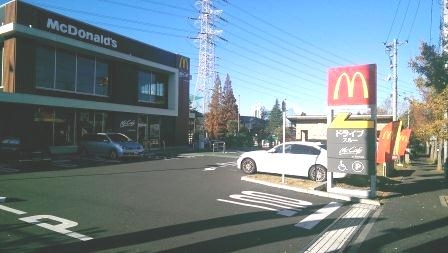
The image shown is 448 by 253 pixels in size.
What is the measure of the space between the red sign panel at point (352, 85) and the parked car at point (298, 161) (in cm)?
253

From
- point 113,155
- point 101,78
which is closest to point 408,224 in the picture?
point 113,155

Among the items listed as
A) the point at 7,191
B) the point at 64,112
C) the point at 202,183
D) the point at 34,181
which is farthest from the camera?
the point at 64,112

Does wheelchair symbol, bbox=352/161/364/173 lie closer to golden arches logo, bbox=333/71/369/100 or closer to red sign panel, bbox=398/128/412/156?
golden arches logo, bbox=333/71/369/100

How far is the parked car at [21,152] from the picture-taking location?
58.3 ft

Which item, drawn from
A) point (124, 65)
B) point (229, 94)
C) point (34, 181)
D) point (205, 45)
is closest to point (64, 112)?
point (124, 65)

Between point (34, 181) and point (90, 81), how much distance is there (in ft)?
54.5

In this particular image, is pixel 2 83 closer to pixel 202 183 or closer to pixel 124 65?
pixel 124 65

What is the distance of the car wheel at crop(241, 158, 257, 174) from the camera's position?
17.0 metres

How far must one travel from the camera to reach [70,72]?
2675 centimetres

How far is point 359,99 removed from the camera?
1299cm

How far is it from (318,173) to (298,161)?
897 mm

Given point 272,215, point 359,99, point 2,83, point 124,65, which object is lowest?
point 272,215

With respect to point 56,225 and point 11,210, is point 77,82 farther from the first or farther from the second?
point 56,225

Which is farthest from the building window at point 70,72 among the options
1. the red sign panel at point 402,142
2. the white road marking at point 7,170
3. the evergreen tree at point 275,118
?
the evergreen tree at point 275,118
